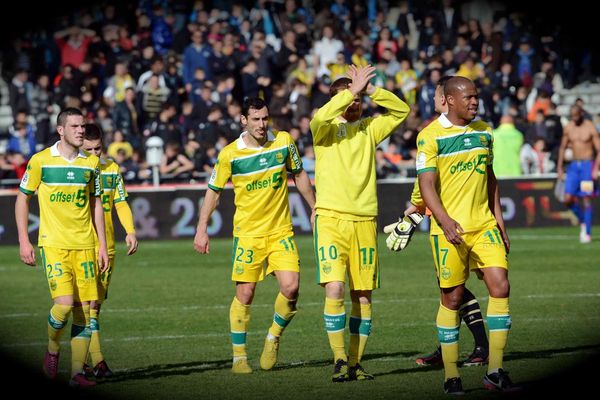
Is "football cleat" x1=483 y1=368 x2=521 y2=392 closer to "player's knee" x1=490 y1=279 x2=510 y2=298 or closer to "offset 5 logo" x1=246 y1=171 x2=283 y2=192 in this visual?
"player's knee" x1=490 y1=279 x2=510 y2=298

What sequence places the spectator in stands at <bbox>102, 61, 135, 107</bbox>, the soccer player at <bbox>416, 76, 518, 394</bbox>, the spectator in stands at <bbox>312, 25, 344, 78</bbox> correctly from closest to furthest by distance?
the soccer player at <bbox>416, 76, 518, 394</bbox> → the spectator in stands at <bbox>102, 61, 135, 107</bbox> → the spectator in stands at <bbox>312, 25, 344, 78</bbox>

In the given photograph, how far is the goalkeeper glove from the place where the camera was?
1064cm

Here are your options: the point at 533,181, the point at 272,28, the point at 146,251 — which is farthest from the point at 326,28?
the point at 146,251

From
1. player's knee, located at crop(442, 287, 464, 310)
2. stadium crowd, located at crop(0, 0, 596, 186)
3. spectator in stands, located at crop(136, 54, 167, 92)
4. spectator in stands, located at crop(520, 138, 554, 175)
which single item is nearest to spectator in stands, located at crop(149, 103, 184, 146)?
stadium crowd, located at crop(0, 0, 596, 186)

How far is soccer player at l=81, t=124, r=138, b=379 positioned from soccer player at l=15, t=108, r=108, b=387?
1.72ft

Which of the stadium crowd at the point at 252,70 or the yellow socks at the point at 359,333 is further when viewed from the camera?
the stadium crowd at the point at 252,70

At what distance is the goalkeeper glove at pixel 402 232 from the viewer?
10.6 metres

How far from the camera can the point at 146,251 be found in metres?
23.5

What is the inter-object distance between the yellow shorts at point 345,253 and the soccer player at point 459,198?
2.64ft

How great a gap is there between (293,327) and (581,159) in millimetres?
10674

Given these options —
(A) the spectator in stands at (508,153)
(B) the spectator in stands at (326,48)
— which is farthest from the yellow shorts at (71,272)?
(B) the spectator in stands at (326,48)

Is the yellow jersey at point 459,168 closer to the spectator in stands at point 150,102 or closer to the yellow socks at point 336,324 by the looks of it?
the yellow socks at point 336,324

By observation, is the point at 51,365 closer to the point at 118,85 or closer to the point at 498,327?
the point at 498,327

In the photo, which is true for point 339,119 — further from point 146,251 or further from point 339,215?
point 146,251
